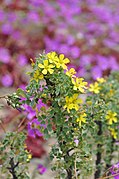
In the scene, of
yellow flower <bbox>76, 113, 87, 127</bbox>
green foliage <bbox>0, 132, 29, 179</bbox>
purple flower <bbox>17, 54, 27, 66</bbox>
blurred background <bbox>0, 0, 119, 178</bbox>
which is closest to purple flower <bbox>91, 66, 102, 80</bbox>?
blurred background <bbox>0, 0, 119, 178</bbox>

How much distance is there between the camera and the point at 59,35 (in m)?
4.91

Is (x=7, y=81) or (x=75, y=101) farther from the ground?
(x=7, y=81)

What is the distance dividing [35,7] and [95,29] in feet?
2.16

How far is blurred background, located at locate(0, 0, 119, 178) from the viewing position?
167 inches

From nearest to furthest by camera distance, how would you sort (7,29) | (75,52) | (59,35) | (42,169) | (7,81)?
(42,169) → (7,81) → (75,52) → (7,29) → (59,35)

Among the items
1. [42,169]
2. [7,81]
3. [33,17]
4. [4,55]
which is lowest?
[42,169]

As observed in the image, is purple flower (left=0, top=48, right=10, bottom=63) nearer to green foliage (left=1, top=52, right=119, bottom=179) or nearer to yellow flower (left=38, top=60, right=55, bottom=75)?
green foliage (left=1, top=52, right=119, bottom=179)

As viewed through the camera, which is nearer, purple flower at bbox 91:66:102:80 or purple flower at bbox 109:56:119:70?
purple flower at bbox 91:66:102:80

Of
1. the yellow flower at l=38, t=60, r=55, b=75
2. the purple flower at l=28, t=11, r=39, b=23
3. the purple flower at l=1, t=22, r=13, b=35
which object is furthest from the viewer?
the purple flower at l=28, t=11, r=39, b=23

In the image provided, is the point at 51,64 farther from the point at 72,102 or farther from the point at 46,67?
the point at 72,102

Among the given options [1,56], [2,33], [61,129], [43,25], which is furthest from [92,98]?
[43,25]

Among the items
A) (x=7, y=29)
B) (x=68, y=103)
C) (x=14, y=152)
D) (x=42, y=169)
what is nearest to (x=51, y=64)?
(x=68, y=103)

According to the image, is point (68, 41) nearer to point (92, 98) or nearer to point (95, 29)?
point (95, 29)

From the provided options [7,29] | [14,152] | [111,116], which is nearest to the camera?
[14,152]
